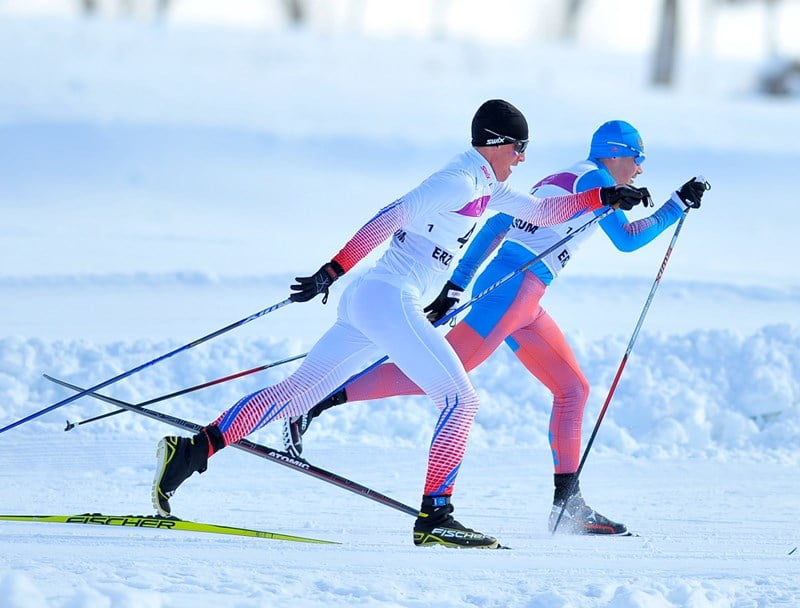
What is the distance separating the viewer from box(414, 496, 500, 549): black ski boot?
4.80m

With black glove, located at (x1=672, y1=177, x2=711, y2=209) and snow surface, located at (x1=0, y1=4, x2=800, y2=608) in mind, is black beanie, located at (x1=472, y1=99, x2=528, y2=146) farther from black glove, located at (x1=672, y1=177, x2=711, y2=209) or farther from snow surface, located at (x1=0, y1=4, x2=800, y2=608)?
snow surface, located at (x1=0, y1=4, x2=800, y2=608)

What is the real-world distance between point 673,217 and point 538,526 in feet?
5.18

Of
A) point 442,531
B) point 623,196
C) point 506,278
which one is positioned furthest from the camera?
point 506,278

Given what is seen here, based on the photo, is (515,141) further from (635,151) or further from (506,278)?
(635,151)

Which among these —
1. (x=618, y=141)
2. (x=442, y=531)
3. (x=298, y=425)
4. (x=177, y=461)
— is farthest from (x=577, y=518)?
(x=177, y=461)

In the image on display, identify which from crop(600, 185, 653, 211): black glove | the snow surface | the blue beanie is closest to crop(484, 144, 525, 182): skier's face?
crop(600, 185, 653, 211): black glove

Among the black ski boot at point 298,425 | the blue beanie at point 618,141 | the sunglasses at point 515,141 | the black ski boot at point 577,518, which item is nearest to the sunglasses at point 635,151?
the blue beanie at point 618,141

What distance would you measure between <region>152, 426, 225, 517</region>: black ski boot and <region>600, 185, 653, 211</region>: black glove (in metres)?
1.99

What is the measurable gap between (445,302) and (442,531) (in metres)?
1.23

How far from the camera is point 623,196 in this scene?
5.12m

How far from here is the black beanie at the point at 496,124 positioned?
4.92 metres

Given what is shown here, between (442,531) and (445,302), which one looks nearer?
(442,531)

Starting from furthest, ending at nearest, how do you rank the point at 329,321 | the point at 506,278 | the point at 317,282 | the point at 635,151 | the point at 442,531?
1. the point at 329,321
2. the point at 635,151
3. the point at 506,278
4. the point at 442,531
5. the point at 317,282

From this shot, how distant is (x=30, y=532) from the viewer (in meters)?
4.66
